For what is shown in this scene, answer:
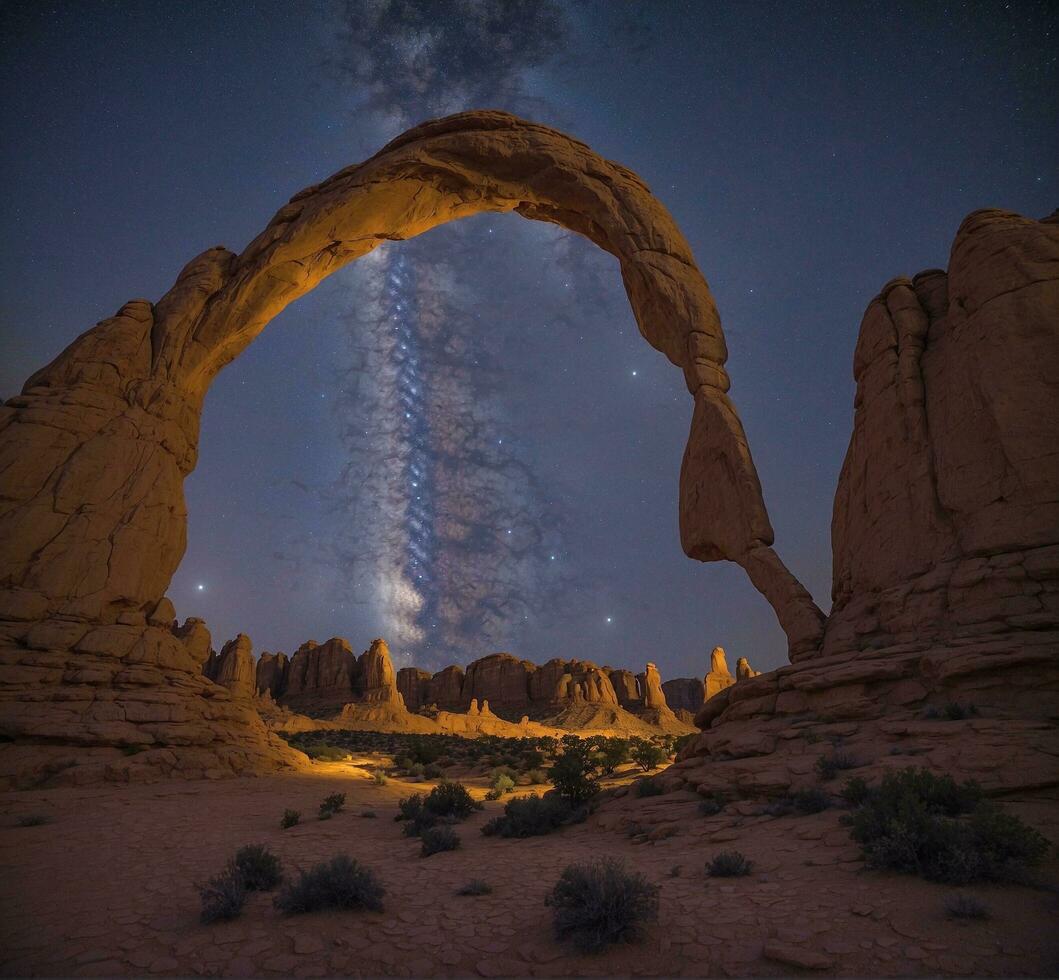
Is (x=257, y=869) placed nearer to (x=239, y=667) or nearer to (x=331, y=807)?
(x=331, y=807)

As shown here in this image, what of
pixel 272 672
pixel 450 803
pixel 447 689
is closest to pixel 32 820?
pixel 450 803

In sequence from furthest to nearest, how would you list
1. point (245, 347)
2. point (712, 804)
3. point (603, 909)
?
point (245, 347)
point (712, 804)
point (603, 909)

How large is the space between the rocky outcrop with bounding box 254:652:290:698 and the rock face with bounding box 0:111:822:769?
179 ft

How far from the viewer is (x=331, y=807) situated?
991 cm

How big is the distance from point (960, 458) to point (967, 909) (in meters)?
8.57

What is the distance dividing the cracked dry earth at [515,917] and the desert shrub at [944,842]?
5.2 inches

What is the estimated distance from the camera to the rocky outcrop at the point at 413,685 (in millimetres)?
71312

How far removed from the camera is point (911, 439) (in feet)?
34.2

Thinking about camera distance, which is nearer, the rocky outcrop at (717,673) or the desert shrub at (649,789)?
the desert shrub at (649,789)

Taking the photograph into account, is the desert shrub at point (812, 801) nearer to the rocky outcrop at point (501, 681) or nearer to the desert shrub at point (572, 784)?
the desert shrub at point (572, 784)

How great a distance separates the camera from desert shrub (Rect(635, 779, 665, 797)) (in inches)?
352

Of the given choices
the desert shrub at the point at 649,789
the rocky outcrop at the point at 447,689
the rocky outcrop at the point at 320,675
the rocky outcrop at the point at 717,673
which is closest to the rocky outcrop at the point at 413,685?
the rocky outcrop at the point at 447,689

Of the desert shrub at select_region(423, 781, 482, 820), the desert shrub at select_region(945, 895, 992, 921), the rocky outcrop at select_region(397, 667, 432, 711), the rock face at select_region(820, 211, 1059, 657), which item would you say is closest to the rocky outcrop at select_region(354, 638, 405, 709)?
the rocky outcrop at select_region(397, 667, 432, 711)

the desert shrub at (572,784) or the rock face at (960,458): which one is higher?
the rock face at (960,458)
